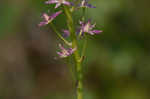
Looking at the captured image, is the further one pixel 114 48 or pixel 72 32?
pixel 114 48

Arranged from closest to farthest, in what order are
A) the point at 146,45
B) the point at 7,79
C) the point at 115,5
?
the point at 115,5 < the point at 146,45 < the point at 7,79

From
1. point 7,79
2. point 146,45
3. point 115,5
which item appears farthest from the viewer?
point 7,79

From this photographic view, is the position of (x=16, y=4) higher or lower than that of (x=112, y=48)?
higher

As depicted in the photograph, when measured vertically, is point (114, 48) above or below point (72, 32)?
below

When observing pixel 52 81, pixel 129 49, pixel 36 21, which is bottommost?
pixel 52 81

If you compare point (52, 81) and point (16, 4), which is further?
point (52, 81)

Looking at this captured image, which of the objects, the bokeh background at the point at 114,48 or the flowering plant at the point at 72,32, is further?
the bokeh background at the point at 114,48

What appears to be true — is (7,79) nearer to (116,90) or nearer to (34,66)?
(34,66)

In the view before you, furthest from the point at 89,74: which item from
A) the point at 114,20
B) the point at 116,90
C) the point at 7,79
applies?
the point at 7,79

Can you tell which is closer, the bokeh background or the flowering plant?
the flowering plant

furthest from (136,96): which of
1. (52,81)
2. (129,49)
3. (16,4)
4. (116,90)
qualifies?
(16,4)
